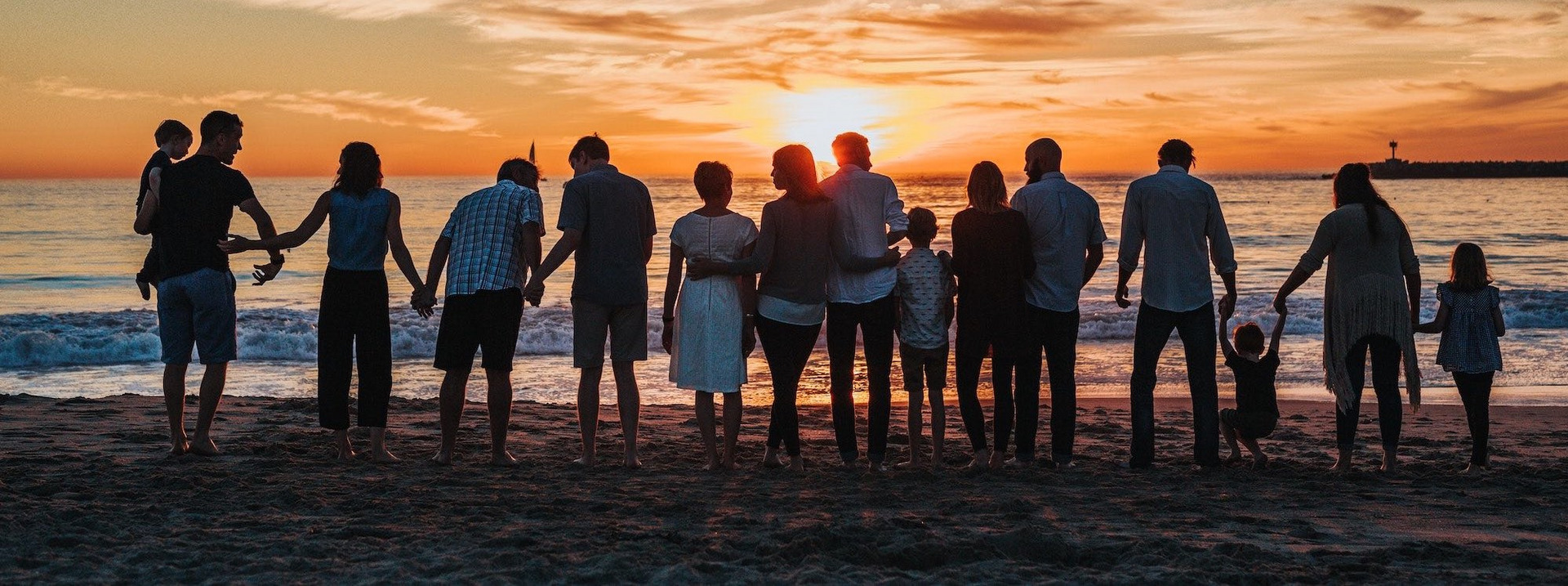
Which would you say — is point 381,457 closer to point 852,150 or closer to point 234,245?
point 234,245

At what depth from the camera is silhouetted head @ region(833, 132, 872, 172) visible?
5863 mm

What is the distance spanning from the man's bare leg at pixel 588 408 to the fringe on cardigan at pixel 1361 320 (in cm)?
356

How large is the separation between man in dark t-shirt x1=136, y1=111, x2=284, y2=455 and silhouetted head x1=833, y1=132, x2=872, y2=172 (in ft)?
9.04

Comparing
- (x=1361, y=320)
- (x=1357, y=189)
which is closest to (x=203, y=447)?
(x=1361, y=320)

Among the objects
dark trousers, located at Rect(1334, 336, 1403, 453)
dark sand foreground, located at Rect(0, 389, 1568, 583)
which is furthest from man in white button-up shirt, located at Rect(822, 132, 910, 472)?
dark trousers, located at Rect(1334, 336, 1403, 453)

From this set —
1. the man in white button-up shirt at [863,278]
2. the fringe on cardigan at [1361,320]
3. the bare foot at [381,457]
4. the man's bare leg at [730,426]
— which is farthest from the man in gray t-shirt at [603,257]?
the fringe on cardigan at [1361,320]

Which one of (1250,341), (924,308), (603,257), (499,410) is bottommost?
(499,410)

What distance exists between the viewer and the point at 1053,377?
236 inches

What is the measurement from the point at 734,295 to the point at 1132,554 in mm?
2365

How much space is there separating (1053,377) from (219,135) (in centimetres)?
425

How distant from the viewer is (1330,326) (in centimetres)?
→ 593

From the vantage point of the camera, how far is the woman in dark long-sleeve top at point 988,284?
227 inches

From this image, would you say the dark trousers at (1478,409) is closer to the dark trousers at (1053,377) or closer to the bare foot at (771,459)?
the dark trousers at (1053,377)

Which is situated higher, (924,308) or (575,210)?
(575,210)
